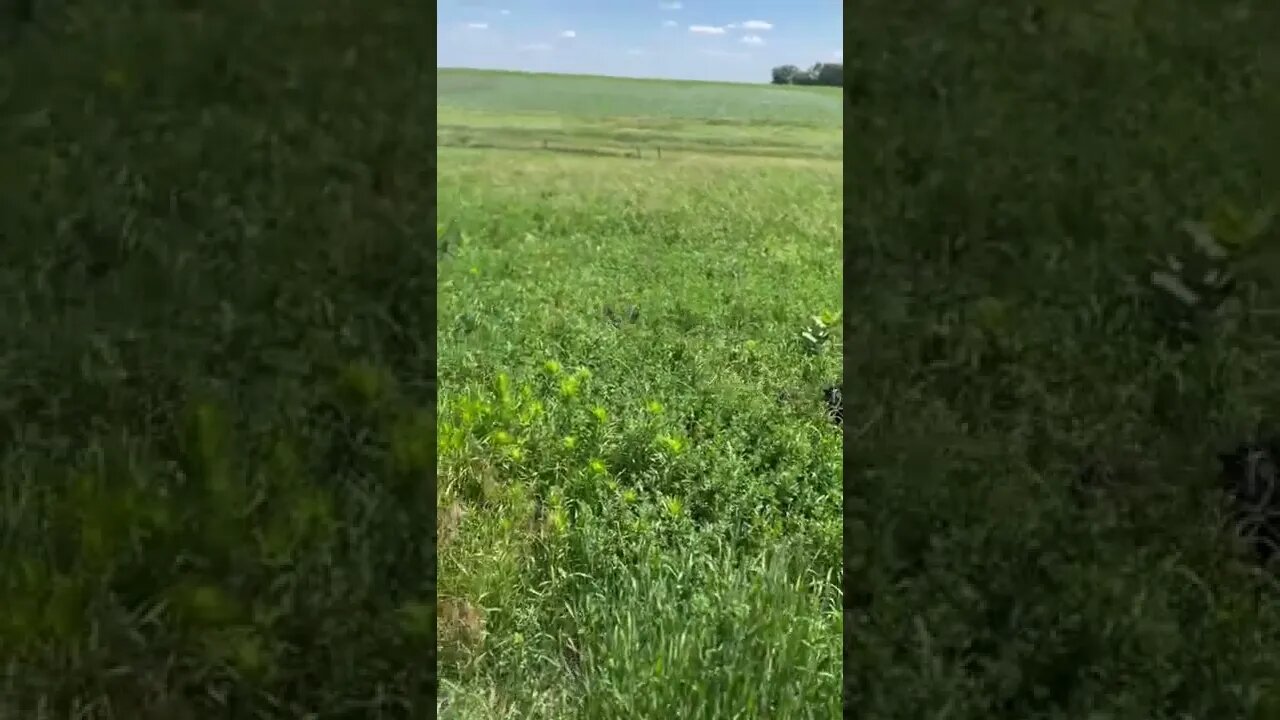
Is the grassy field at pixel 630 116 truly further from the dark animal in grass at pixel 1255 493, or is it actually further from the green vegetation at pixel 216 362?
the dark animal in grass at pixel 1255 493

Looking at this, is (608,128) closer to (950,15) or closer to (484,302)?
(484,302)

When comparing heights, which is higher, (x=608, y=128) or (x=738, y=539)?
(x=608, y=128)

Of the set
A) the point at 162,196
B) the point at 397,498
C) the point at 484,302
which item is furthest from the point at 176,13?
the point at 397,498

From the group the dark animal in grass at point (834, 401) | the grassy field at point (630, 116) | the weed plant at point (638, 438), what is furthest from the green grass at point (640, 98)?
the dark animal in grass at point (834, 401)

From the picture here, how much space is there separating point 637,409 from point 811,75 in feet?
2.09

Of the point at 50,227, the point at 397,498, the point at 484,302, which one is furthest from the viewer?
the point at 484,302

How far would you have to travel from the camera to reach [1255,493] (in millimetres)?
1579

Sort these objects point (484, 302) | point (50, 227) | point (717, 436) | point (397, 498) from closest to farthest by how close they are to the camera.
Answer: point (397, 498)
point (50, 227)
point (717, 436)
point (484, 302)

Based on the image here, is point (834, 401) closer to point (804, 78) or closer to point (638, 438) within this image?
point (638, 438)

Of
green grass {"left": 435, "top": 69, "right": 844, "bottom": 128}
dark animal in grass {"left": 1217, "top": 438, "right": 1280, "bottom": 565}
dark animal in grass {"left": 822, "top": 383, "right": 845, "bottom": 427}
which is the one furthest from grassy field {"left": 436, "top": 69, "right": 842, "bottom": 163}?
dark animal in grass {"left": 1217, "top": 438, "right": 1280, "bottom": 565}

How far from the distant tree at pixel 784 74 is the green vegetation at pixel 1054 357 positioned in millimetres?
141

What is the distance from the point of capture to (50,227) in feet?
5.69

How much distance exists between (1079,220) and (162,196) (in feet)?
4.58

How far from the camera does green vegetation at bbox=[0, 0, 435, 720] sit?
1.52 m
